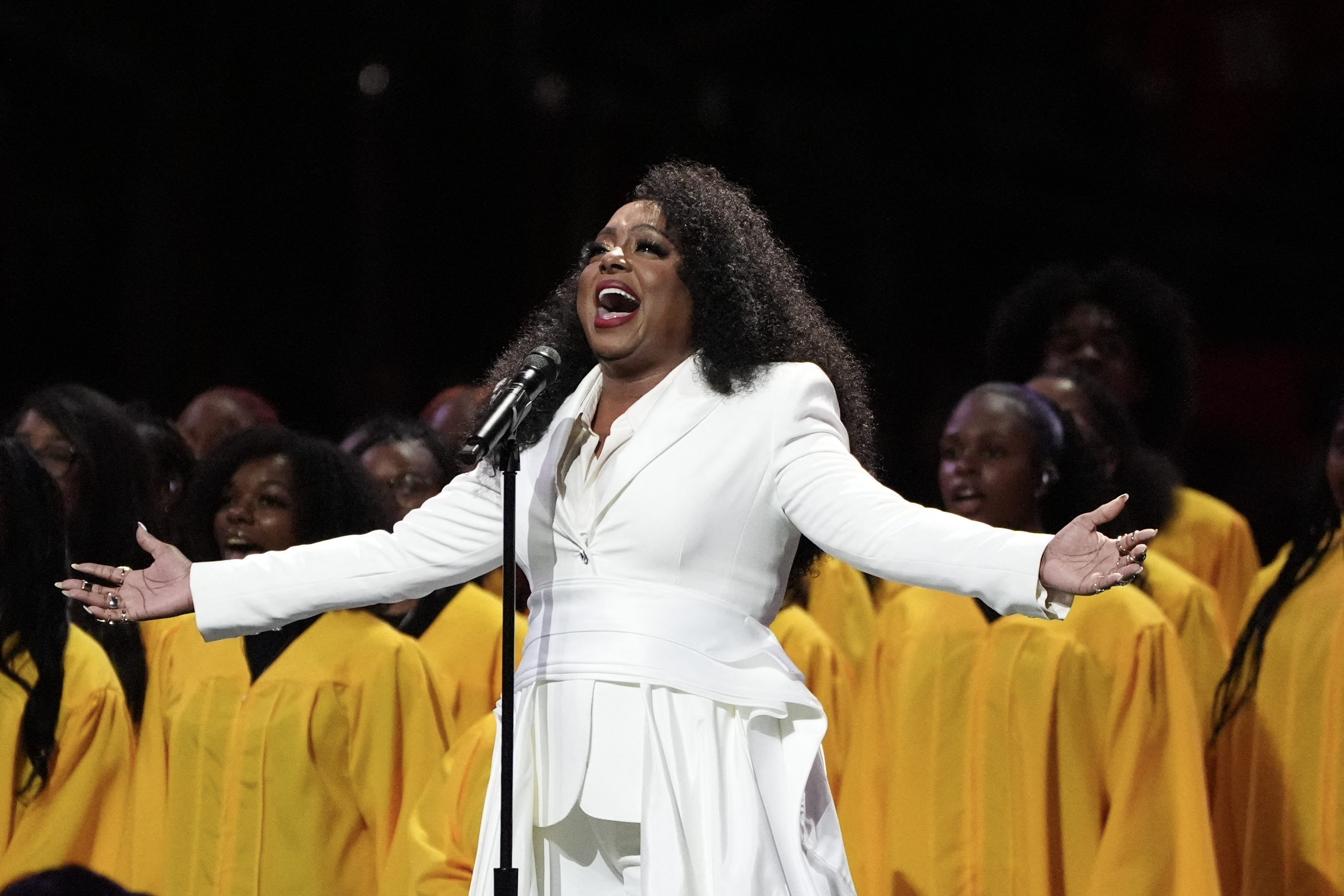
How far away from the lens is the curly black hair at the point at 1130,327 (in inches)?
236

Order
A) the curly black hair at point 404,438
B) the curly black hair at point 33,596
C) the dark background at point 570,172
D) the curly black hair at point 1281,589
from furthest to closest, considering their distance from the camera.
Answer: the dark background at point 570,172 → the curly black hair at point 404,438 → the curly black hair at point 1281,589 → the curly black hair at point 33,596

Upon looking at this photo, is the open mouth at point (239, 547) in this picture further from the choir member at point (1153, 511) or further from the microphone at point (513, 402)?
→ the choir member at point (1153, 511)

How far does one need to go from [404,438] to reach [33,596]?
130cm

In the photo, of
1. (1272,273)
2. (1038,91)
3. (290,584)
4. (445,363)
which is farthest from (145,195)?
(290,584)

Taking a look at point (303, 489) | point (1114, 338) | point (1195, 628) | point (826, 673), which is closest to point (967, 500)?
point (826, 673)

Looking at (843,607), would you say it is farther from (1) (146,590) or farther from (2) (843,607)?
(1) (146,590)

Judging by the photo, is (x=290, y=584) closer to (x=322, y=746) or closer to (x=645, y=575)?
(x=645, y=575)

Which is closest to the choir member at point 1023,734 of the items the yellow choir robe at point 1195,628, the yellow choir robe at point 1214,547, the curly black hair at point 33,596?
the yellow choir robe at point 1195,628

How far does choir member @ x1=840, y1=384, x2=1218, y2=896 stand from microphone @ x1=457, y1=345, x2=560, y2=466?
5.85 ft

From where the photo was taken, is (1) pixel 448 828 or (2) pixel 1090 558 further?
(1) pixel 448 828

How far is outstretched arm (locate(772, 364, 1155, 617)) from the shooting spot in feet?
8.12

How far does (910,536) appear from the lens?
2643 millimetres

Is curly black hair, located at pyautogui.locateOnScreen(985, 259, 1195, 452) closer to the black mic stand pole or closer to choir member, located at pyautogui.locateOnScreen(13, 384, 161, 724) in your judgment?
choir member, located at pyautogui.locateOnScreen(13, 384, 161, 724)

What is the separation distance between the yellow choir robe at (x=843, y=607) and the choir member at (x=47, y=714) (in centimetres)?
196
